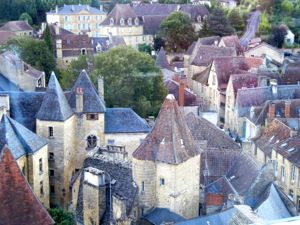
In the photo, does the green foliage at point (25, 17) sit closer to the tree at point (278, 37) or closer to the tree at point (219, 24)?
the tree at point (219, 24)

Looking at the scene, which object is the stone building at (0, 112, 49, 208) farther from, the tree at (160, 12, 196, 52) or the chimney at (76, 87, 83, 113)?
the tree at (160, 12, 196, 52)

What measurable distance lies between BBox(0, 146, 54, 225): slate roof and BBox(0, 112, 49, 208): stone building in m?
9.58

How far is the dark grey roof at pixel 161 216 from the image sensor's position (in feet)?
86.6

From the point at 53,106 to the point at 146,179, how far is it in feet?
32.0

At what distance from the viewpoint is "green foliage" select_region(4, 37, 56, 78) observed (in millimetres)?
57625

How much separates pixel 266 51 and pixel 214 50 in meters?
6.69

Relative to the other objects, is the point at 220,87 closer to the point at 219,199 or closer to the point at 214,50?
the point at 214,50

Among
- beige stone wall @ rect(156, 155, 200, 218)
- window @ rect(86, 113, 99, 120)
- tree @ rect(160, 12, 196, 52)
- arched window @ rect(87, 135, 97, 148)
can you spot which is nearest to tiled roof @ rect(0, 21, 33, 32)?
tree @ rect(160, 12, 196, 52)

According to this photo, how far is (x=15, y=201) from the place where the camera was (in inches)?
762

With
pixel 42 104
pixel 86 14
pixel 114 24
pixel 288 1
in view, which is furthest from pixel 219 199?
pixel 86 14

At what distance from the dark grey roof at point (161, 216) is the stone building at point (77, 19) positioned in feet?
239

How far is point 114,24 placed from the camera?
84.5m

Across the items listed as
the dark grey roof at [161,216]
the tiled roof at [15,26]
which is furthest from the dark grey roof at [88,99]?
the tiled roof at [15,26]

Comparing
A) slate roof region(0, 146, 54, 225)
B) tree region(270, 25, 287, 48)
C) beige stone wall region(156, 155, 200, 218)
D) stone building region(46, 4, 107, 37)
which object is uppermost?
stone building region(46, 4, 107, 37)
